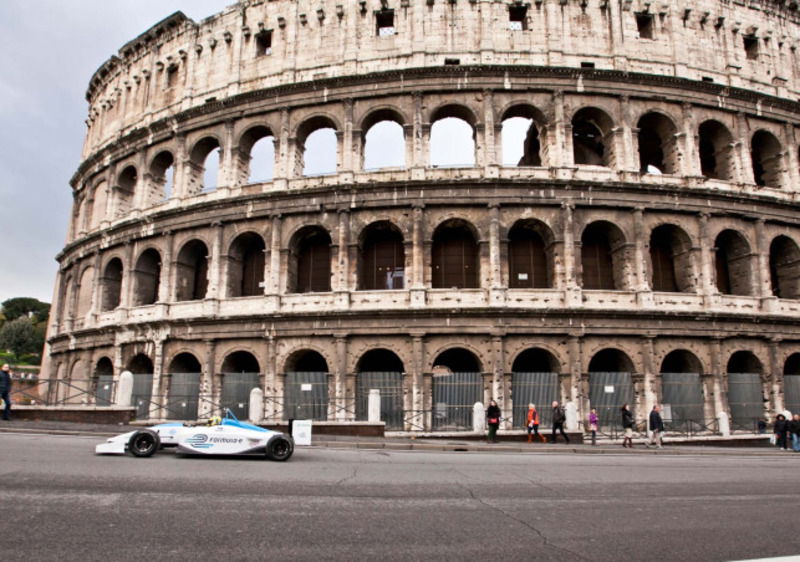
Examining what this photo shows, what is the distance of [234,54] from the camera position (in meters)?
23.7

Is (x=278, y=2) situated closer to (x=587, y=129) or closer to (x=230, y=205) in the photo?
(x=230, y=205)

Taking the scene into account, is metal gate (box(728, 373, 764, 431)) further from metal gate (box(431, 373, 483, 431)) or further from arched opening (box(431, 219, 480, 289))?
arched opening (box(431, 219, 480, 289))

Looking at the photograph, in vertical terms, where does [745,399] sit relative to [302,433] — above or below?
above

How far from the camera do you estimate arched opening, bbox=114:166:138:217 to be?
26.1m

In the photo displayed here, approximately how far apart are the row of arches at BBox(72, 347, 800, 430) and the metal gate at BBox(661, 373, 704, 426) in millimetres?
35

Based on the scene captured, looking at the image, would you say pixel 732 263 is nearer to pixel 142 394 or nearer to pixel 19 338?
pixel 142 394

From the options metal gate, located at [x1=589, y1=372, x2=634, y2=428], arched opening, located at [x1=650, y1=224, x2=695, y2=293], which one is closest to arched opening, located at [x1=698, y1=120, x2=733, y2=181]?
arched opening, located at [x1=650, y1=224, x2=695, y2=293]

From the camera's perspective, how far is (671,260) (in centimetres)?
A: 2159

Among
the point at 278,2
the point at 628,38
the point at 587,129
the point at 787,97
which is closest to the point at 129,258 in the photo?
the point at 278,2

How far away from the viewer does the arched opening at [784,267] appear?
21656 mm

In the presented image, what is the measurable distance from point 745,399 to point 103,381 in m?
24.7

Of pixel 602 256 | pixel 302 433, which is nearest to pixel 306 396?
pixel 302 433

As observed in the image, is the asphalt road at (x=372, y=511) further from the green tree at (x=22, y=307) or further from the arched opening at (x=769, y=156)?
the green tree at (x=22, y=307)

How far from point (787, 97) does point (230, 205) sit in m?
23.9
